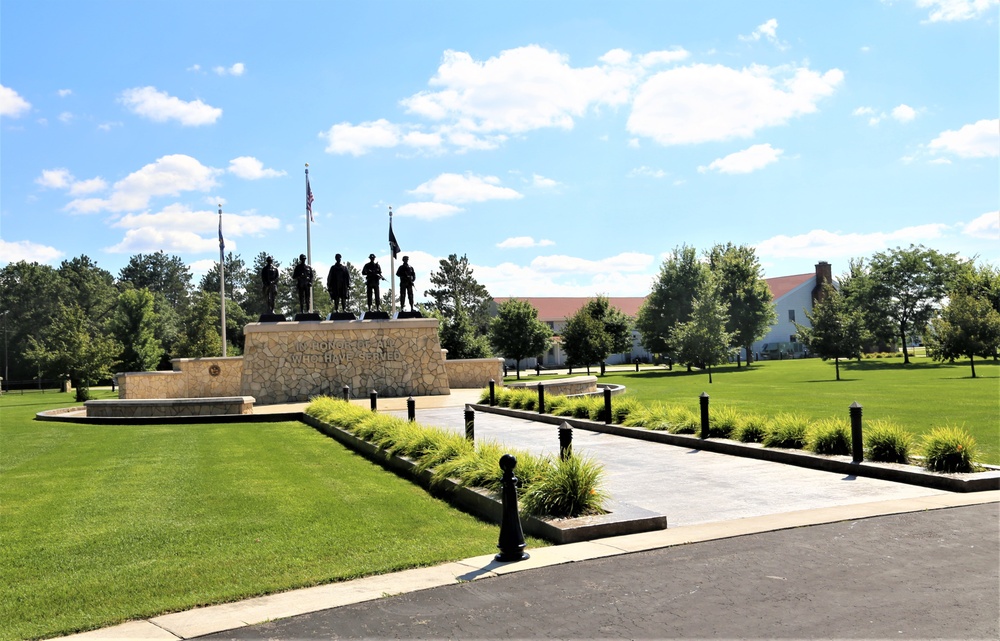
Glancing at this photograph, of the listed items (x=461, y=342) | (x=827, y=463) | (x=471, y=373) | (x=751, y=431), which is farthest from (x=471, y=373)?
(x=827, y=463)

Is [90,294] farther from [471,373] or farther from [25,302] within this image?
[471,373]

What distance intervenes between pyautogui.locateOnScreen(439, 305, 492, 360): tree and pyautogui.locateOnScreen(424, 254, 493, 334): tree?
37119 millimetres

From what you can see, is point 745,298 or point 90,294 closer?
point 745,298

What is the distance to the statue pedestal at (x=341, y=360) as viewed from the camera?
27.8 m

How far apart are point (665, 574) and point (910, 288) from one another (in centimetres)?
6518

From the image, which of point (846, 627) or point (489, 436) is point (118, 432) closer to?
point (489, 436)

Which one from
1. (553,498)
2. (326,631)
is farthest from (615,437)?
(326,631)

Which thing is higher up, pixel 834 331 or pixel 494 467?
pixel 834 331

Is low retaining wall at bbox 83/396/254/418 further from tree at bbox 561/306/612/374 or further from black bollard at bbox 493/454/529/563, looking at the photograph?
tree at bbox 561/306/612/374

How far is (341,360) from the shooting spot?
28406mm

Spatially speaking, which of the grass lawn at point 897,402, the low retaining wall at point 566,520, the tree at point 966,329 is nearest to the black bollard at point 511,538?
the low retaining wall at point 566,520

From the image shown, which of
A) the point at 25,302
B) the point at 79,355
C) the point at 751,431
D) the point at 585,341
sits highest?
the point at 25,302

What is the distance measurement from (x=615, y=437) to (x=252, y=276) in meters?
89.0

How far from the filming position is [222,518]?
8.15 meters
